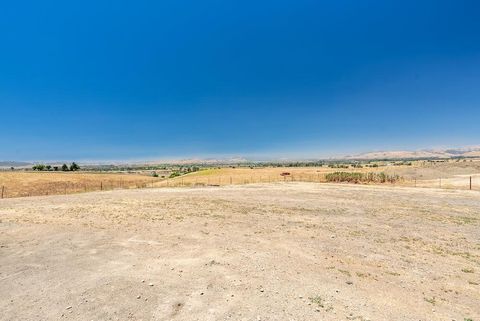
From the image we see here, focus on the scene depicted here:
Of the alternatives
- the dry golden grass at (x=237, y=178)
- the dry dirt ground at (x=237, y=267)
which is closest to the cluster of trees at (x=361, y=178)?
the dry golden grass at (x=237, y=178)

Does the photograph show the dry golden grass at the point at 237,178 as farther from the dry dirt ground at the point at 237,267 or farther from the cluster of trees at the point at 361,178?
the dry dirt ground at the point at 237,267

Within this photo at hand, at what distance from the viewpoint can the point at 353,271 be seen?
9766 mm

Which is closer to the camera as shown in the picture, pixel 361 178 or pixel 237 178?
pixel 361 178

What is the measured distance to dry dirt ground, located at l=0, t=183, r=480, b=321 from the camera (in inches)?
282

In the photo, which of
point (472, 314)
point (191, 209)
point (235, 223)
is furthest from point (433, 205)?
point (472, 314)

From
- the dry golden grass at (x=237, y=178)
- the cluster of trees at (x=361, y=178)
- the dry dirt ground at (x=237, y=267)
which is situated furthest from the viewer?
the dry golden grass at (x=237, y=178)

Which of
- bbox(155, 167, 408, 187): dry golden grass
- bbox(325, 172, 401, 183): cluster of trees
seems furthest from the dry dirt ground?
bbox(155, 167, 408, 187): dry golden grass

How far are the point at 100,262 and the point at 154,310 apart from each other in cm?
413

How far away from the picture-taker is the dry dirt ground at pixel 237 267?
7.17 metres

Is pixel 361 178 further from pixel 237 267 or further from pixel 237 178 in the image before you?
pixel 237 267

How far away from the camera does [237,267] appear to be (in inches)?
388

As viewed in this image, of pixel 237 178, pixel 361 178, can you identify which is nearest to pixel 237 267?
pixel 361 178

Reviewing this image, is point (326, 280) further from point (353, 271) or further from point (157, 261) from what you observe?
point (157, 261)

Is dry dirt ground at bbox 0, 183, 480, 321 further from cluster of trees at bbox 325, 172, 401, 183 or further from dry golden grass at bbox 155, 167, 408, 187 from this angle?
dry golden grass at bbox 155, 167, 408, 187
